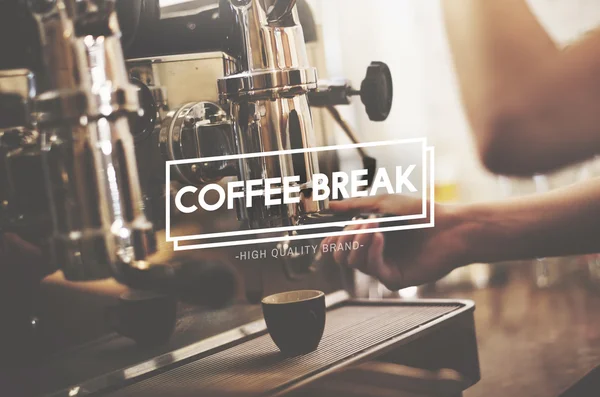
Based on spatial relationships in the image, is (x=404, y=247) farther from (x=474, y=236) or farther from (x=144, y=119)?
(x=144, y=119)

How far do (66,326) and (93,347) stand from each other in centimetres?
3

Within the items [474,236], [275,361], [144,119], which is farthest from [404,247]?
[144,119]

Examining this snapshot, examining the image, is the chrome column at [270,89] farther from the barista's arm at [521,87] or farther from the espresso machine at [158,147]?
the barista's arm at [521,87]

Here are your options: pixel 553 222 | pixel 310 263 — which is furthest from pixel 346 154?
pixel 553 222

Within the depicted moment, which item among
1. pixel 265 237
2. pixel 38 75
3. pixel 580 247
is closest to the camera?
pixel 38 75

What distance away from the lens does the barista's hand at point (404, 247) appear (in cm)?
70

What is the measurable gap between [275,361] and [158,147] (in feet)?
0.75

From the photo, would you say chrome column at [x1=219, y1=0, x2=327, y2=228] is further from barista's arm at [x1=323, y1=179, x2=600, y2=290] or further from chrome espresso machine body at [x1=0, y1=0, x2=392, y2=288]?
barista's arm at [x1=323, y1=179, x2=600, y2=290]

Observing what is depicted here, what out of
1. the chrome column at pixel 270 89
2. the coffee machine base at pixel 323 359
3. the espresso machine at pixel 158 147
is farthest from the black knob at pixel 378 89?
the coffee machine base at pixel 323 359

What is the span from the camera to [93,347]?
0.60 meters

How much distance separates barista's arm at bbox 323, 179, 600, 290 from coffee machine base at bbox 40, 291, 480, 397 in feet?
0.15

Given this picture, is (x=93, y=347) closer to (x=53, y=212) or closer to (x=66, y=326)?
(x=66, y=326)

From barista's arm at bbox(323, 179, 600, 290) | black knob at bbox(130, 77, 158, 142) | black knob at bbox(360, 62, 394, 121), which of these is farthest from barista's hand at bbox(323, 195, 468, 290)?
black knob at bbox(130, 77, 158, 142)

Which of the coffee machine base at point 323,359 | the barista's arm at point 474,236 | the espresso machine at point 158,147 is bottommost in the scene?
the coffee machine base at point 323,359
